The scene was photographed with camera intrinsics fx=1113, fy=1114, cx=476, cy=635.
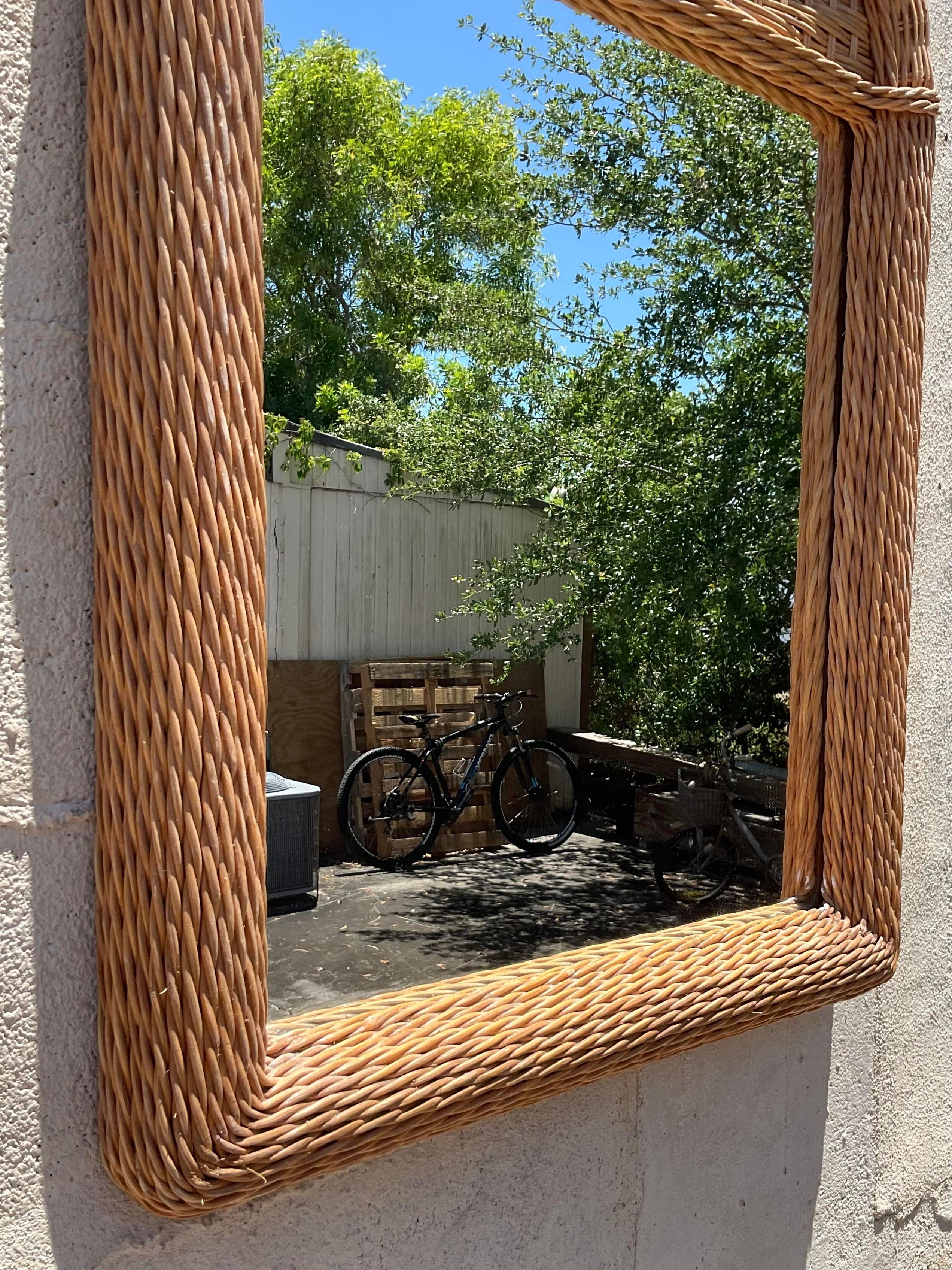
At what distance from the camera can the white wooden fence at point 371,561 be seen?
5.47 meters

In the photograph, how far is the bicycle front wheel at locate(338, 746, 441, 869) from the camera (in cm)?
514

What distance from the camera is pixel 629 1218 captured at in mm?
1446

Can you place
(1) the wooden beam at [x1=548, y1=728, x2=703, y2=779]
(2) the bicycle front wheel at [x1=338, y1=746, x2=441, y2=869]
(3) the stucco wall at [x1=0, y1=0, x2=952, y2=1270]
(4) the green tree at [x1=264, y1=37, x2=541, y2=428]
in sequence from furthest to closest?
(4) the green tree at [x1=264, y1=37, x2=541, y2=428], (2) the bicycle front wheel at [x1=338, y1=746, x2=441, y2=869], (1) the wooden beam at [x1=548, y1=728, x2=703, y2=779], (3) the stucco wall at [x1=0, y1=0, x2=952, y2=1270]

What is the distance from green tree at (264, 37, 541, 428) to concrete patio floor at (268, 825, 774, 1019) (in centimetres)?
680

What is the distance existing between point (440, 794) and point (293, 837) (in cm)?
141

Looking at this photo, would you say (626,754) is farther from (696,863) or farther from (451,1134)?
(451,1134)

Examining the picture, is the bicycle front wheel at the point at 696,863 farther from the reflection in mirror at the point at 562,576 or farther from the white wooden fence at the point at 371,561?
the white wooden fence at the point at 371,561

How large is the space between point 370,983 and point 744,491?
5.81 ft

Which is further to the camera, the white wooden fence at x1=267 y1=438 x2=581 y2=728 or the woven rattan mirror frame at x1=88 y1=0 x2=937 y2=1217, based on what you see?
the white wooden fence at x1=267 y1=438 x2=581 y2=728

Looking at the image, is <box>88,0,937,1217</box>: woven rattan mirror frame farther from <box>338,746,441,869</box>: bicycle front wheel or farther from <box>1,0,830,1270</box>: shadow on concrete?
<box>338,746,441,869</box>: bicycle front wheel

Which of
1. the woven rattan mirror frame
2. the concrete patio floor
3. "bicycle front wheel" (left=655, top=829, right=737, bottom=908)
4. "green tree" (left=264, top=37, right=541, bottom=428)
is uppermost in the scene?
"green tree" (left=264, top=37, right=541, bottom=428)

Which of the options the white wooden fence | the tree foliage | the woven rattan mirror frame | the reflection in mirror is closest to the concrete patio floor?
the reflection in mirror

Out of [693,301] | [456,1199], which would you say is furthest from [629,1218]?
[693,301]

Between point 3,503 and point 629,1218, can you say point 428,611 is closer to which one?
point 629,1218
